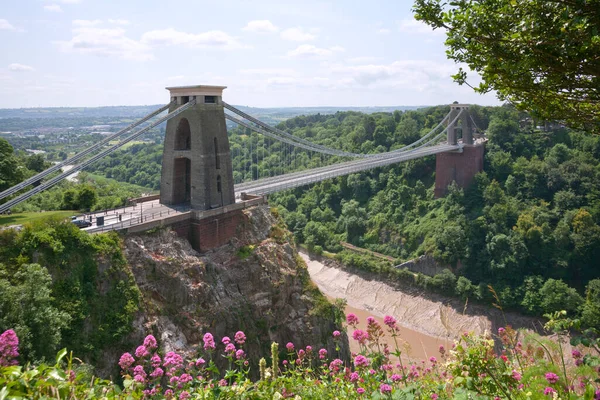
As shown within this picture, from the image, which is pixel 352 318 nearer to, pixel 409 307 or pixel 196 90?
pixel 196 90

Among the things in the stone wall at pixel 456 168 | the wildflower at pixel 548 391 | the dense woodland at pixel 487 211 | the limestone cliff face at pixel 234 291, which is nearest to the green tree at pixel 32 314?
the limestone cliff face at pixel 234 291

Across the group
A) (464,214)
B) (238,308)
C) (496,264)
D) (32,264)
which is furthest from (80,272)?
(464,214)

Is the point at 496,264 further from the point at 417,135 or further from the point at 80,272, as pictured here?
the point at 80,272

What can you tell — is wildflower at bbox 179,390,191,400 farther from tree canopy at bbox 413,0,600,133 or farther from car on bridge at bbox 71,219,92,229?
car on bridge at bbox 71,219,92,229

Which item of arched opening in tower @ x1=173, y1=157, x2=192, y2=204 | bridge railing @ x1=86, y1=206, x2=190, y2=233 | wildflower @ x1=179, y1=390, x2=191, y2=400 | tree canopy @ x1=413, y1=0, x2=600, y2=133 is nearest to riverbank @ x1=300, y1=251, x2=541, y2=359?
arched opening in tower @ x1=173, y1=157, x2=192, y2=204

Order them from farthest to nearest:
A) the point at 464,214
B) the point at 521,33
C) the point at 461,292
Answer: the point at 464,214, the point at 461,292, the point at 521,33

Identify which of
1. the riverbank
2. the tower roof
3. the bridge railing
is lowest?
the riverbank

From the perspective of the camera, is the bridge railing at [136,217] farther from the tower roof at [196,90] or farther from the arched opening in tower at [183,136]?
the tower roof at [196,90]
